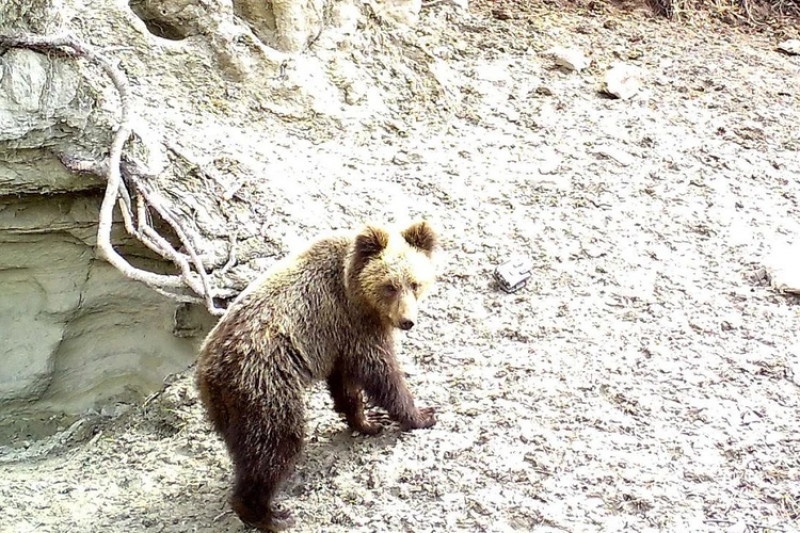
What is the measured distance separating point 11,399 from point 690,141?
546cm

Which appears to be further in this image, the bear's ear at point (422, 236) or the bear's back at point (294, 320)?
the bear's ear at point (422, 236)

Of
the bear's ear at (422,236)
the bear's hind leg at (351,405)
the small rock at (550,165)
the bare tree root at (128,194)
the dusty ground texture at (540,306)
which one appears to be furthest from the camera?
the small rock at (550,165)

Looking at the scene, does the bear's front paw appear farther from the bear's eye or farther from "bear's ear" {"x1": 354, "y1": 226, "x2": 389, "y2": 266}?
"bear's ear" {"x1": 354, "y1": 226, "x2": 389, "y2": 266}

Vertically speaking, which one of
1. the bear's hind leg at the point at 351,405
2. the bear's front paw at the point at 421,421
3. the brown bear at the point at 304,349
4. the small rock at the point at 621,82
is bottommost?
the bear's hind leg at the point at 351,405

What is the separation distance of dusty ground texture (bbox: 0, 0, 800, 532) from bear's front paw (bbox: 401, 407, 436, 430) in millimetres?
56

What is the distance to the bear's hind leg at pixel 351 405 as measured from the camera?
488 centimetres

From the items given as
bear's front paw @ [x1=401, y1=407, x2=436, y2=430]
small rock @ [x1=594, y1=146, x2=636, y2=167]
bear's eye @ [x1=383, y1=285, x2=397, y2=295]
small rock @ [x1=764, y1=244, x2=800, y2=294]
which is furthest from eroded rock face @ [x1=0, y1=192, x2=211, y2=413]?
small rock @ [x1=764, y1=244, x2=800, y2=294]

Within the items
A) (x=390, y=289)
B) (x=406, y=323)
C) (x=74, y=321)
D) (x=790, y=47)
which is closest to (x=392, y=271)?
(x=390, y=289)

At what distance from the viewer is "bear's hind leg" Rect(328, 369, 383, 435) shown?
4875 mm

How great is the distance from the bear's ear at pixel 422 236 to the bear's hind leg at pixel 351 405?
2.73 ft

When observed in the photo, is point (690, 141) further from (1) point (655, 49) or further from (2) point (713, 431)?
(2) point (713, 431)

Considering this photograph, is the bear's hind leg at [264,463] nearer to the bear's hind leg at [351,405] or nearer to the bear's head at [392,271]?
the bear's hind leg at [351,405]

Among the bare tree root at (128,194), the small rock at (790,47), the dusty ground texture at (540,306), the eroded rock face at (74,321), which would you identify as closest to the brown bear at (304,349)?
the dusty ground texture at (540,306)

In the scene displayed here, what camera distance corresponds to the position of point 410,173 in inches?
262
